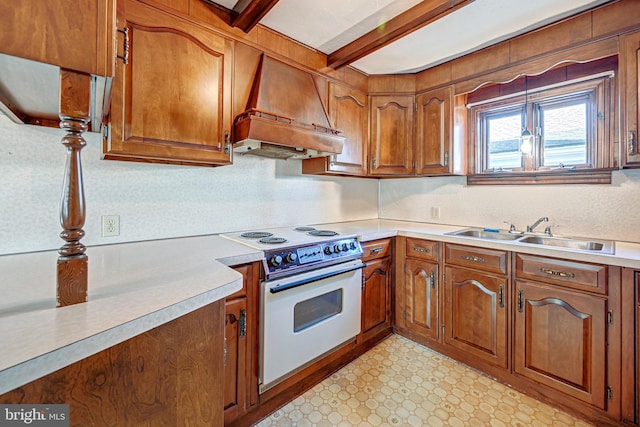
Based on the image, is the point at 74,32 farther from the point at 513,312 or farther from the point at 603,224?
the point at 603,224

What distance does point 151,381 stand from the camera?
0.81 m

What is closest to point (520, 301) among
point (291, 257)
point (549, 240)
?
point (549, 240)

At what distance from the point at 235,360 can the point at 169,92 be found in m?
1.43

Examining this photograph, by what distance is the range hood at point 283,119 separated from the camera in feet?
5.35

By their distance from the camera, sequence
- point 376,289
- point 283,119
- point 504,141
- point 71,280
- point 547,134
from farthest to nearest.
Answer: point 504,141 → point 376,289 → point 547,134 → point 283,119 → point 71,280

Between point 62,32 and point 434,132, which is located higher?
point 434,132

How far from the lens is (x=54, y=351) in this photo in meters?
0.54

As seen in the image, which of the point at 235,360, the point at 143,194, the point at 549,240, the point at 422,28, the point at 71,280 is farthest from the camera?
the point at 549,240

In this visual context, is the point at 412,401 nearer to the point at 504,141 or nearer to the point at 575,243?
the point at 575,243

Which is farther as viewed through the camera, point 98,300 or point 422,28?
point 422,28

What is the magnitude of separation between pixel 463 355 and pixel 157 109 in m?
2.53

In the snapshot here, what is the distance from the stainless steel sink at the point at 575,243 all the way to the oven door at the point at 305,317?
4.31 feet

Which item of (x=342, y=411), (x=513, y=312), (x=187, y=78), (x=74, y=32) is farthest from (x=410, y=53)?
(x=342, y=411)

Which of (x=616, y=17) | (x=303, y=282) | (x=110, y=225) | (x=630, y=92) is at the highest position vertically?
(x=616, y=17)
